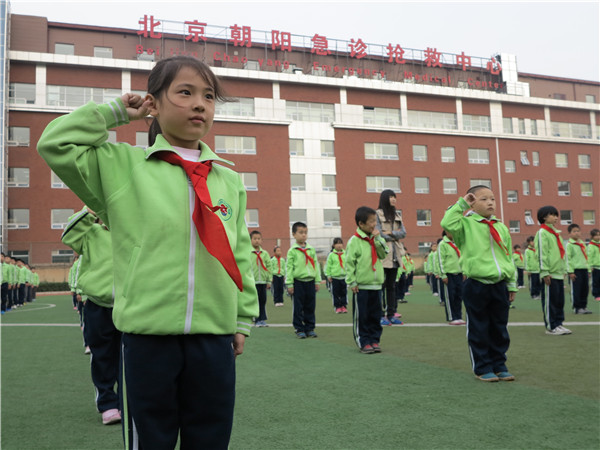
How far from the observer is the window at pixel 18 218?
3078 centimetres

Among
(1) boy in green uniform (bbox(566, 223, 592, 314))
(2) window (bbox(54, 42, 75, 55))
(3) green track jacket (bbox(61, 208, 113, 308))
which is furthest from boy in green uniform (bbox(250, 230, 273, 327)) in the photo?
(2) window (bbox(54, 42, 75, 55))

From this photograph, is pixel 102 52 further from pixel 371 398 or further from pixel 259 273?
pixel 371 398

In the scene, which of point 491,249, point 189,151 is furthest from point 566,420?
point 189,151

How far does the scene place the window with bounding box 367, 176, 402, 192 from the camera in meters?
37.6

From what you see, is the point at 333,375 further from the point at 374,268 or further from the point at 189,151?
the point at 189,151

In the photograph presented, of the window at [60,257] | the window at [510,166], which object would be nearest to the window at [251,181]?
the window at [60,257]

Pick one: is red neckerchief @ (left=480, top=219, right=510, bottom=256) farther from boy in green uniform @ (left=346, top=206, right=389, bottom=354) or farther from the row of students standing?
the row of students standing

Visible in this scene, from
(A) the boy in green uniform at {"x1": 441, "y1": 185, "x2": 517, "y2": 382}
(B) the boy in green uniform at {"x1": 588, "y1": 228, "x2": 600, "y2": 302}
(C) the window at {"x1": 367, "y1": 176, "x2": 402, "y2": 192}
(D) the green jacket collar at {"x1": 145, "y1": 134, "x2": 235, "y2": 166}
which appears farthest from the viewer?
(C) the window at {"x1": 367, "y1": 176, "x2": 402, "y2": 192}

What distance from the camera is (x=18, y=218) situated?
3095cm

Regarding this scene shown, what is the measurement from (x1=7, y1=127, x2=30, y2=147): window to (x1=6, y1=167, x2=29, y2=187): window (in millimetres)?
1480

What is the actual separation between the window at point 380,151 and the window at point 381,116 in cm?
162

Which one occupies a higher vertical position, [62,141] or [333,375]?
[62,141]

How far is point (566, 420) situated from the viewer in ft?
12.0

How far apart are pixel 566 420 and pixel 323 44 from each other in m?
36.8
